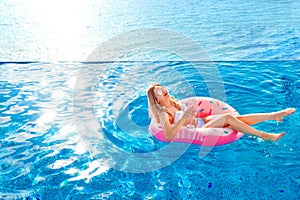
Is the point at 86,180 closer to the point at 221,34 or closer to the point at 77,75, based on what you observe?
the point at 77,75

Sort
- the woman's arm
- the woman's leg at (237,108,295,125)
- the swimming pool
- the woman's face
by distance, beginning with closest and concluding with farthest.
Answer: the swimming pool → the woman's arm → the woman's leg at (237,108,295,125) → the woman's face

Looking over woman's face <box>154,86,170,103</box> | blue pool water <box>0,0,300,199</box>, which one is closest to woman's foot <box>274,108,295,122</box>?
blue pool water <box>0,0,300,199</box>

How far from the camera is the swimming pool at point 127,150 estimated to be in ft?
10.3

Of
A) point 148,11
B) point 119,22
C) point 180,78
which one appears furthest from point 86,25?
point 180,78

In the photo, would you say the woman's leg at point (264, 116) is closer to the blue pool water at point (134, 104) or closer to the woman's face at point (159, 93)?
the blue pool water at point (134, 104)

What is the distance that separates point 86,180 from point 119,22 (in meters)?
7.66

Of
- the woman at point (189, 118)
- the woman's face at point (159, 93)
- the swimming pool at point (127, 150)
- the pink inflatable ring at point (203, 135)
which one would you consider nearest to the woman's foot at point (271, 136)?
the woman at point (189, 118)

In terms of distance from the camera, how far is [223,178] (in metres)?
3.23

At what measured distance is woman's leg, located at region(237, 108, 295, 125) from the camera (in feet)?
11.7

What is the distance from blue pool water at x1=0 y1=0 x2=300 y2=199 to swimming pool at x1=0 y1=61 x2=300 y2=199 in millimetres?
12

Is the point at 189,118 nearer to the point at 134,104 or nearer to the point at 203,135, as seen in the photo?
the point at 203,135

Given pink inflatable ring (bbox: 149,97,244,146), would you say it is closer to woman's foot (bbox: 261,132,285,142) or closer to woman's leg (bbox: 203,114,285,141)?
woman's leg (bbox: 203,114,285,141)

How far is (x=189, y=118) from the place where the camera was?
3.73 m

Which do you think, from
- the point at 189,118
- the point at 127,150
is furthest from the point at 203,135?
the point at 127,150
